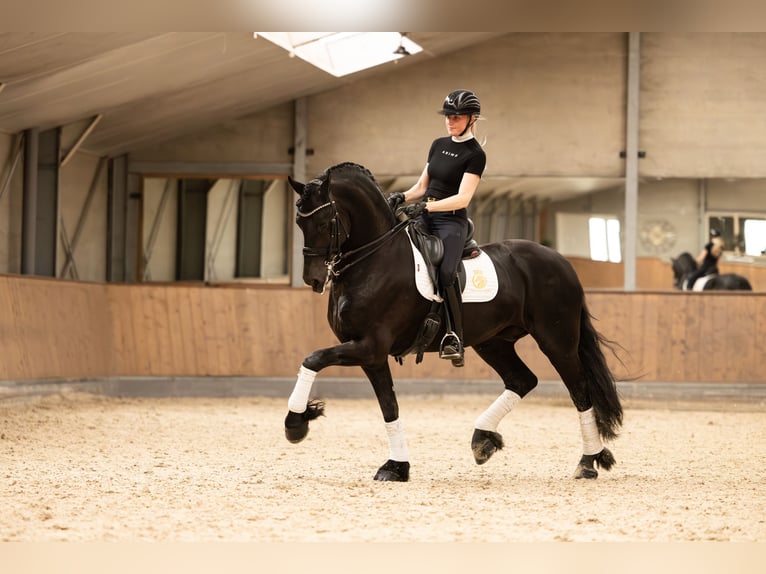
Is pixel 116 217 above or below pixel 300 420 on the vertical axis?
above

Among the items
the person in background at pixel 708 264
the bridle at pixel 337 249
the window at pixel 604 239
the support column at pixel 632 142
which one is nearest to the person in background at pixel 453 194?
the bridle at pixel 337 249

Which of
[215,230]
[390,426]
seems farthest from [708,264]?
[390,426]

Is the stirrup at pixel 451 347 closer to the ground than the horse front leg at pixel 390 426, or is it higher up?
higher up

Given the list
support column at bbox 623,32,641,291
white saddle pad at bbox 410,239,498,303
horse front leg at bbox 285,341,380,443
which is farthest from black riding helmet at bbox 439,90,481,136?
support column at bbox 623,32,641,291

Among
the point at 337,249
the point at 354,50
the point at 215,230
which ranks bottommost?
the point at 337,249

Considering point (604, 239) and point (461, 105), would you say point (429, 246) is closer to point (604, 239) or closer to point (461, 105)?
point (461, 105)

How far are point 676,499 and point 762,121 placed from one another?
10075 millimetres

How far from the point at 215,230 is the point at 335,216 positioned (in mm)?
10668

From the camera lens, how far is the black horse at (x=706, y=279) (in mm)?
14016

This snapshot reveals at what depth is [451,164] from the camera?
6.05 m

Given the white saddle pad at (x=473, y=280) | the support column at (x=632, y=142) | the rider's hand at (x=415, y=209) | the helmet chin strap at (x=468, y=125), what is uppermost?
the support column at (x=632, y=142)

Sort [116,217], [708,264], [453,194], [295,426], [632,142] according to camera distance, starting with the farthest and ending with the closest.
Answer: [116,217] < [708,264] < [632,142] < [453,194] < [295,426]

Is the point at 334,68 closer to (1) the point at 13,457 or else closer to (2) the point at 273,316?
(2) the point at 273,316

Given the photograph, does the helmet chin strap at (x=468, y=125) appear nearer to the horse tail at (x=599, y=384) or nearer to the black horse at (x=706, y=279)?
the horse tail at (x=599, y=384)
